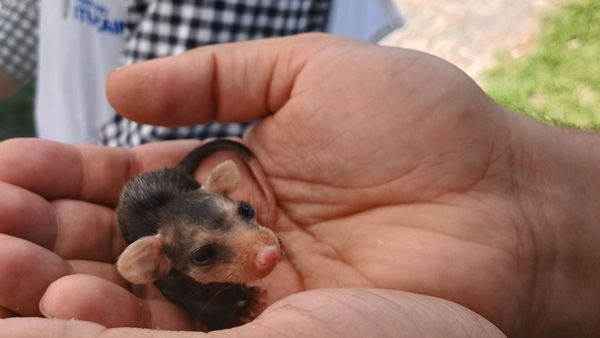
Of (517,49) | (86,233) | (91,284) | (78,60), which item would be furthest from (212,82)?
(517,49)

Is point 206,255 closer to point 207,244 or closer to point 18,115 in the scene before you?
point 207,244

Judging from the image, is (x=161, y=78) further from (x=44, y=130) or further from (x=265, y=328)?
(x=44, y=130)

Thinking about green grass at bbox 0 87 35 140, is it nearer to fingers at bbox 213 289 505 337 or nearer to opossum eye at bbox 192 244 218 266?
opossum eye at bbox 192 244 218 266

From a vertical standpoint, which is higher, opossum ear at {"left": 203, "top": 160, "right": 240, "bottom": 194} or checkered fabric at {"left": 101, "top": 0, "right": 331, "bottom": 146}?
checkered fabric at {"left": 101, "top": 0, "right": 331, "bottom": 146}

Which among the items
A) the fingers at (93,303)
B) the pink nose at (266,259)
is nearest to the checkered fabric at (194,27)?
the pink nose at (266,259)

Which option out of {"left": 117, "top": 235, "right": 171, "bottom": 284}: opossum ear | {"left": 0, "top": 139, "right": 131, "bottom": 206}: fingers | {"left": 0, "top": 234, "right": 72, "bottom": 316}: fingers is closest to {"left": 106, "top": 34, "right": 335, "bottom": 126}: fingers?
{"left": 0, "top": 139, "right": 131, "bottom": 206}: fingers

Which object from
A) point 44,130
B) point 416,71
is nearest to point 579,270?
point 416,71
